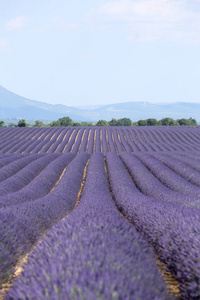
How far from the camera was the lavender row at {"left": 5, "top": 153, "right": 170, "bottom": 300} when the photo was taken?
2473 millimetres

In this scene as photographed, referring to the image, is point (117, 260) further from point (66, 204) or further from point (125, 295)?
point (66, 204)

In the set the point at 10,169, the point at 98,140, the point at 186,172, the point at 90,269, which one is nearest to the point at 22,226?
the point at 90,269

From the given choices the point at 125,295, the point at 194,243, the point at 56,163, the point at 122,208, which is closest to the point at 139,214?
the point at 122,208

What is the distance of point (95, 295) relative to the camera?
2342 millimetres

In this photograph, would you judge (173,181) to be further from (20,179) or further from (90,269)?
(90,269)

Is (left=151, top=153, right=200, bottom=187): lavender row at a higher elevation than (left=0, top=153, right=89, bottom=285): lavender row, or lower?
lower

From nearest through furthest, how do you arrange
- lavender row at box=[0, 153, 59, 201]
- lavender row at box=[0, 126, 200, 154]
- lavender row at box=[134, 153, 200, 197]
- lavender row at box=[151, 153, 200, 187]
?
lavender row at box=[134, 153, 200, 197]
lavender row at box=[0, 153, 59, 201]
lavender row at box=[151, 153, 200, 187]
lavender row at box=[0, 126, 200, 154]

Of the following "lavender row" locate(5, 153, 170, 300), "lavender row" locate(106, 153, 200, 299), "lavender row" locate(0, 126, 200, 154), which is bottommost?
"lavender row" locate(0, 126, 200, 154)

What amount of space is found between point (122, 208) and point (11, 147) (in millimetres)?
29556

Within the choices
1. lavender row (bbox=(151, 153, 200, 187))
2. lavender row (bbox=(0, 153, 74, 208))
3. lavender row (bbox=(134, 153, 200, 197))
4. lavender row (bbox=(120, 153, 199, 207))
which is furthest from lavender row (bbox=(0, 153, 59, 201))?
lavender row (bbox=(151, 153, 200, 187))

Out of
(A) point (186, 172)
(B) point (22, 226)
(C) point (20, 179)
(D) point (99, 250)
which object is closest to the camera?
(D) point (99, 250)

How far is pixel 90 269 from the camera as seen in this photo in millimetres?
2760

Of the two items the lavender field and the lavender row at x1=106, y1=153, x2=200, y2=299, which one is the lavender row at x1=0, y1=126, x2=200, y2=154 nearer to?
the lavender field

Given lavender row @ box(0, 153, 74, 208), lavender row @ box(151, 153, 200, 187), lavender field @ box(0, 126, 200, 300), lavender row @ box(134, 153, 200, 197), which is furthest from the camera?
lavender row @ box(151, 153, 200, 187)
